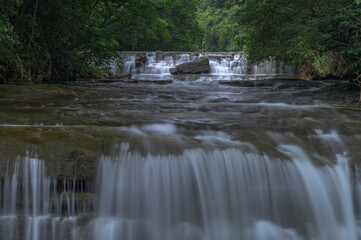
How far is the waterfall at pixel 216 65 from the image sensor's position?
18.3 meters

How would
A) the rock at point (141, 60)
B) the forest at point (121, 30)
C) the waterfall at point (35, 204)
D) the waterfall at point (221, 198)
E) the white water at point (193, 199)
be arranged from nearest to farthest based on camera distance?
the waterfall at point (35, 204), the white water at point (193, 199), the waterfall at point (221, 198), the forest at point (121, 30), the rock at point (141, 60)

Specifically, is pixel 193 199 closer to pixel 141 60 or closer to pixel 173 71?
pixel 173 71

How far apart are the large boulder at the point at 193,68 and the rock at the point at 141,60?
280 cm

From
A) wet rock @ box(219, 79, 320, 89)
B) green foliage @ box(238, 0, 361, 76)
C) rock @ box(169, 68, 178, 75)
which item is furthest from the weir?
rock @ box(169, 68, 178, 75)

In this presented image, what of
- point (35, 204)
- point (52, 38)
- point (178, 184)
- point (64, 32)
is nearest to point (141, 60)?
point (52, 38)

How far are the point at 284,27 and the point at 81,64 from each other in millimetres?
6233

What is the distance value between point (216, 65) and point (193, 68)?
6.78 feet

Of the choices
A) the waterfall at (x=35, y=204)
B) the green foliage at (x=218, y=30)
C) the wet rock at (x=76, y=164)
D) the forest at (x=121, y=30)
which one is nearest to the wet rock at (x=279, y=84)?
the forest at (x=121, y=30)

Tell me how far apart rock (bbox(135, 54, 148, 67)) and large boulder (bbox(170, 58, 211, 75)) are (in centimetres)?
280

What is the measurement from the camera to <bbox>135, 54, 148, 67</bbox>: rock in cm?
2055

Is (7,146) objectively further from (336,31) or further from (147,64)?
(147,64)

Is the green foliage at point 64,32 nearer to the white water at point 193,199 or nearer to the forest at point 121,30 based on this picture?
the forest at point 121,30

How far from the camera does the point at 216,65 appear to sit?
20344mm

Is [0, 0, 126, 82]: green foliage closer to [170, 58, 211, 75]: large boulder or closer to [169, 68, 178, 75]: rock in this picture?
[169, 68, 178, 75]: rock
